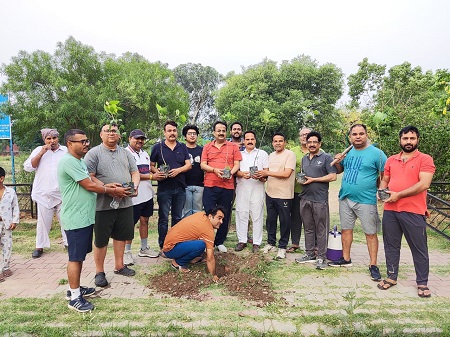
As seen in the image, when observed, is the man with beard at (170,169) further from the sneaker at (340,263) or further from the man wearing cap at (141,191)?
the sneaker at (340,263)

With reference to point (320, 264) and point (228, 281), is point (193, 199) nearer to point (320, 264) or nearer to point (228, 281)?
point (228, 281)

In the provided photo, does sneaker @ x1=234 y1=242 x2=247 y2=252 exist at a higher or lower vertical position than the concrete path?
higher

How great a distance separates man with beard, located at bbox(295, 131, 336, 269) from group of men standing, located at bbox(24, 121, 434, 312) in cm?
1

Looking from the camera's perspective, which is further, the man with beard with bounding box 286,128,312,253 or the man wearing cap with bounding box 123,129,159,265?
the man with beard with bounding box 286,128,312,253

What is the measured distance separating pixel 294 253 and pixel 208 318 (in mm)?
2473

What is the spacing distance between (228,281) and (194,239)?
70 cm

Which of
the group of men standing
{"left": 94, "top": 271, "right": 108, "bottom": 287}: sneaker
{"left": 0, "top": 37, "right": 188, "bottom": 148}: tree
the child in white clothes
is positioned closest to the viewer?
the group of men standing

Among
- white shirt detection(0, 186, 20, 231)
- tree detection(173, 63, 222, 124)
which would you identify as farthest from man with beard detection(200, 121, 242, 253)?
tree detection(173, 63, 222, 124)

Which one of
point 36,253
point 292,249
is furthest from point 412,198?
point 36,253

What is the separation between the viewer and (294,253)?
531 centimetres

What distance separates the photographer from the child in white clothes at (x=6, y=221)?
4250 mm

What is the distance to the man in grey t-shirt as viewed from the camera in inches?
153

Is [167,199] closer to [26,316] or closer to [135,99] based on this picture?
[26,316]

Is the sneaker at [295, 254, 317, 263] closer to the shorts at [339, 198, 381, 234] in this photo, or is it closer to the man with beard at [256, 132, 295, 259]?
the man with beard at [256, 132, 295, 259]
